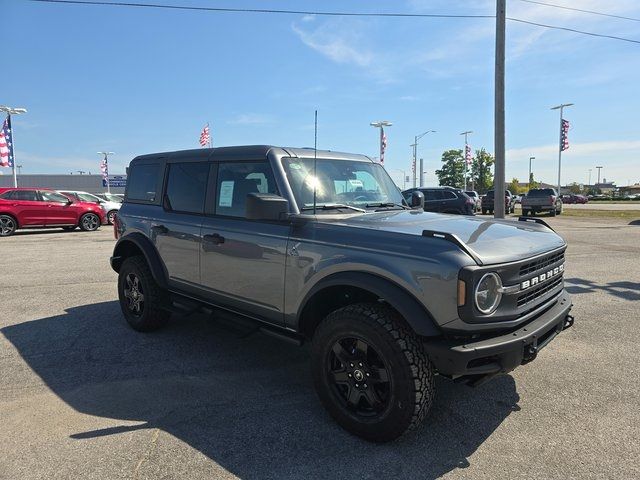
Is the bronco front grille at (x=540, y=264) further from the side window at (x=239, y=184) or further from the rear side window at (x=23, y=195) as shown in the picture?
the rear side window at (x=23, y=195)

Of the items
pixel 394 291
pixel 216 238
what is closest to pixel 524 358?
pixel 394 291

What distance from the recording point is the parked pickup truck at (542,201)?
2805 centimetres

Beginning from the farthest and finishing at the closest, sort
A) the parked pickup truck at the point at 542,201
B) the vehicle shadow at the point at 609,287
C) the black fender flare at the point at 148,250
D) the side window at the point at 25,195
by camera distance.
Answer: the parked pickup truck at the point at 542,201 → the side window at the point at 25,195 → the vehicle shadow at the point at 609,287 → the black fender flare at the point at 148,250

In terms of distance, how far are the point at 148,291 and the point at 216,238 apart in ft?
4.53

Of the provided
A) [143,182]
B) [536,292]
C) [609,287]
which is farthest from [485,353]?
[609,287]

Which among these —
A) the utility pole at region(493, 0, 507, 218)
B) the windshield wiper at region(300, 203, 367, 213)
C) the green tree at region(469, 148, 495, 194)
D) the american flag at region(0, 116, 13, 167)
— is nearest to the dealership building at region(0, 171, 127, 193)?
the american flag at region(0, 116, 13, 167)

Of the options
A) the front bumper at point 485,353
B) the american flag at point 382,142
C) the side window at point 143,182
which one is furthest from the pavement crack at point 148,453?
the american flag at point 382,142

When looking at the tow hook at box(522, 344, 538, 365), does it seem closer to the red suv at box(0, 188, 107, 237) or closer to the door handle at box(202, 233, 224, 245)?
the door handle at box(202, 233, 224, 245)

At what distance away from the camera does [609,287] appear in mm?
7371

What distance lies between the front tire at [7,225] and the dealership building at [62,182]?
61.5m

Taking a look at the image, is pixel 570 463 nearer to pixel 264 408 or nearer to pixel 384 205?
pixel 264 408

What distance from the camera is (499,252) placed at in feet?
9.27

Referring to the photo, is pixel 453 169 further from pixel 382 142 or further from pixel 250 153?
pixel 250 153

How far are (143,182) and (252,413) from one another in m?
3.15
